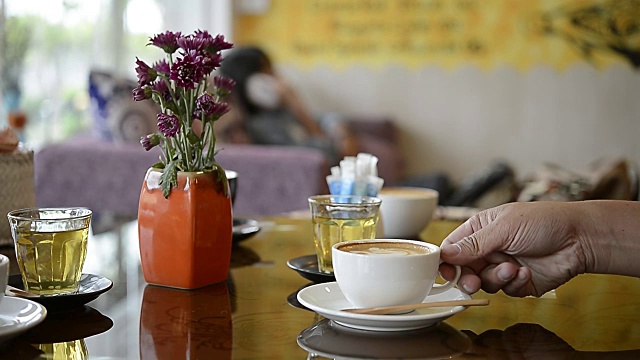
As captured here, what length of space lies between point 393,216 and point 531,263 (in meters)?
0.39

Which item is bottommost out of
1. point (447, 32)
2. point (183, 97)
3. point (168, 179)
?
point (168, 179)

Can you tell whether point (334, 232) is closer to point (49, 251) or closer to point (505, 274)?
point (505, 274)

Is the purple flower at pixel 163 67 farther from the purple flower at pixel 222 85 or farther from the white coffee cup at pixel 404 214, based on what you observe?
the white coffee cup at pixel 404 214

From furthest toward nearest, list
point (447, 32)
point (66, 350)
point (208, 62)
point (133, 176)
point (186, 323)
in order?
point (447, 32) → point (133, 176) → point (208, 62) → point (186, 323) → point (66, 350)

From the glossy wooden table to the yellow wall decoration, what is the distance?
3.89 meters

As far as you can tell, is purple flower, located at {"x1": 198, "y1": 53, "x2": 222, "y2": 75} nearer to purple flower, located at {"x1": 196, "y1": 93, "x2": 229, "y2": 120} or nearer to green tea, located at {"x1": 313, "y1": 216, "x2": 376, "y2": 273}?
purple flower, located at {"x1": 196, "y1": 93, "x2": 229, "y2": 120}

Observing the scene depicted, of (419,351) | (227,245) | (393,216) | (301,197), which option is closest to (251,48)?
(301,197)

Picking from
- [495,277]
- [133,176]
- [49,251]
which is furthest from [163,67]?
[133,176]

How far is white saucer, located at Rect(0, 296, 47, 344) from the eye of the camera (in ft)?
2.54

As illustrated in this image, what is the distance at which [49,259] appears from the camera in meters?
0.98

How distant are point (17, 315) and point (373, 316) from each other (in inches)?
14.3

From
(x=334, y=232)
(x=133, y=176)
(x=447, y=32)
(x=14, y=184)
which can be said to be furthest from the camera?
(x=447, y=32)

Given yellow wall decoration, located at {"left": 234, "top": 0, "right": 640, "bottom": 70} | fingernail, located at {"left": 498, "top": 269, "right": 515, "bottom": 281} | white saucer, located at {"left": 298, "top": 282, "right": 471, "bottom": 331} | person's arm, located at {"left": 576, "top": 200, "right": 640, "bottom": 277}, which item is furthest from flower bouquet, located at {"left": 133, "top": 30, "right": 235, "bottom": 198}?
yellow wall decoration, located at {"left": 234, "top": 0, "right": 640, "bottom": 70}

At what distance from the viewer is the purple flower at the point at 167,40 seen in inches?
39.9
